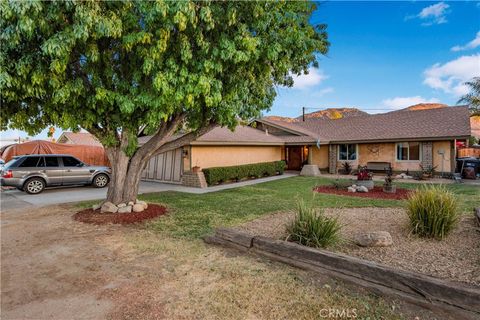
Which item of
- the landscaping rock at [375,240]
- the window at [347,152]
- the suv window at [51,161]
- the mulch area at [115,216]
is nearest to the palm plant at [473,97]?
the window at [347,152]

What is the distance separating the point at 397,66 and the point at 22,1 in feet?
57.3

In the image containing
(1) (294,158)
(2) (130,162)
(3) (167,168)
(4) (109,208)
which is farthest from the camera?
(1) (294,158)

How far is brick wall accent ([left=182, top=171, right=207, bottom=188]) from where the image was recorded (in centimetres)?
1322

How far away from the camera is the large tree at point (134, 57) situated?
471cm

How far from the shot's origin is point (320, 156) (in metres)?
20.1

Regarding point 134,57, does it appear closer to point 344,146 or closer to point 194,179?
point 194,179

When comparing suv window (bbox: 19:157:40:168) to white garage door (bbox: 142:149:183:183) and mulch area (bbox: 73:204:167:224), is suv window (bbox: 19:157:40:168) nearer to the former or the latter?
white garage door (bbox: 142:149:183:183)

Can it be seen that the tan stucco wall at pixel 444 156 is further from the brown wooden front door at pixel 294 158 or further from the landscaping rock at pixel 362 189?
the brown wooden front door at pixel 294 158

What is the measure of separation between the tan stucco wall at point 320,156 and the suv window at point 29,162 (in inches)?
674

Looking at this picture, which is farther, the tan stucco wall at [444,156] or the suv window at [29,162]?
the tan stucco wall at [444,156]

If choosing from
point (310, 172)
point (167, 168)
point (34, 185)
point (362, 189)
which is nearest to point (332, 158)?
point (310, 172)
